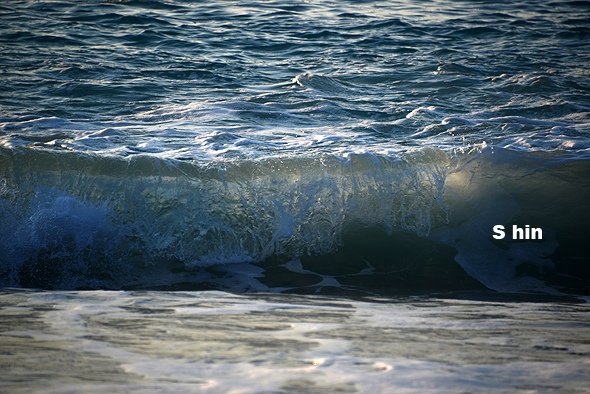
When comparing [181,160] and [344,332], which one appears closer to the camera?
[344,332]

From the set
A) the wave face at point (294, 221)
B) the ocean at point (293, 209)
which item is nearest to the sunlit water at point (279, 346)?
the ocean at point (293, 209)

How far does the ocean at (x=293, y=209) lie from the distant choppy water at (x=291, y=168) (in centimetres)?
2

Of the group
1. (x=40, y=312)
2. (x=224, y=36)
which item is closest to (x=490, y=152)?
(x=40, y=312)

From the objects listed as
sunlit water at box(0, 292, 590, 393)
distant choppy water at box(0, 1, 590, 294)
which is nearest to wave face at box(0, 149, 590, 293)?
distant choppy water at box(0, 1, 590, 294)

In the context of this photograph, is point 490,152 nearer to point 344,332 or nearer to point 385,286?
point 385,286

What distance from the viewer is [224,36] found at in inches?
424

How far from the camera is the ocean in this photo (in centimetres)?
276

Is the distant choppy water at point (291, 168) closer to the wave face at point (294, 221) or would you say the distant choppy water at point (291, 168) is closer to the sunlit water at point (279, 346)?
the wave face at point (294, 221)

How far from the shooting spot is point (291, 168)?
5.68 meters

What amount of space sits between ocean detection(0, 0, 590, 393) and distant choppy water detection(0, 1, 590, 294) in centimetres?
2

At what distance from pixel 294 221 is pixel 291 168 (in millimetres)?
467

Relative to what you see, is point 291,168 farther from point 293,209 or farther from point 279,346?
point 279,346

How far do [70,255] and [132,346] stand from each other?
2.38 meters

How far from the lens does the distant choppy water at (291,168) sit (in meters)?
5.11
